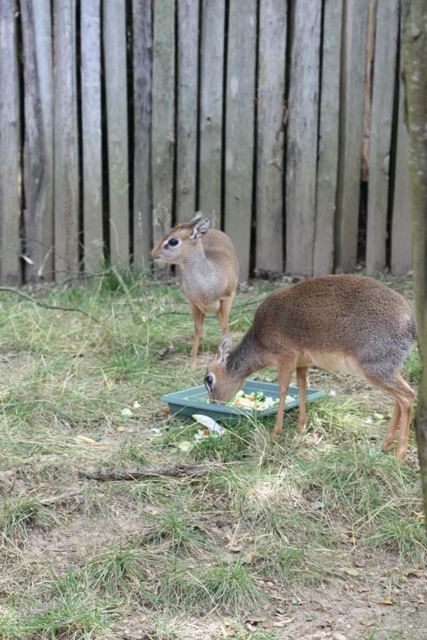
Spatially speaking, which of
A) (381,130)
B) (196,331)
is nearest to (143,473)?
(196,331)

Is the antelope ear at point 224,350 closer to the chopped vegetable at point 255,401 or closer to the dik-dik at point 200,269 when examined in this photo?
the chopped vegetable at point 255,401

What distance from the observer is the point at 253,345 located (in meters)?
4.89

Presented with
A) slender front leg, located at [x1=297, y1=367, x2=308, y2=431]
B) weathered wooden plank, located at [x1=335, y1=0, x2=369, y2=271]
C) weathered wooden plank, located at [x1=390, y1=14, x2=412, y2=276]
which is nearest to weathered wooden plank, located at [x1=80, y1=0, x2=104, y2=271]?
weathered wooden plank, located at [x1=335, y1=0, x2=369, y2=271]

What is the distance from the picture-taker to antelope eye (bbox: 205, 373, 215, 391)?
195 inches

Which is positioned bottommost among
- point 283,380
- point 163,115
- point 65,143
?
point 283,380

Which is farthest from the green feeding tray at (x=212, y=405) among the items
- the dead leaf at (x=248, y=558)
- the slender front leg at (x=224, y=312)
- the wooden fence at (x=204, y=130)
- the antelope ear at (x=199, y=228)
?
the wooden fence at (x=204, y=130)

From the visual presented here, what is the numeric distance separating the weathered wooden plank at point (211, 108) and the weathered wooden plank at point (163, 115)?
270 millimetres

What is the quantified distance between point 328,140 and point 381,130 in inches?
18.5

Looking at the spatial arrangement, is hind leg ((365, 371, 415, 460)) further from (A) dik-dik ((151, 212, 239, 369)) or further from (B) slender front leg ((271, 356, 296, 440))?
(A) dik-dik ((151, 212, 239, 369))

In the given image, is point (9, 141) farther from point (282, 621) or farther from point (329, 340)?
point (282, 621)

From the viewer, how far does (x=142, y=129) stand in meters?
7.62

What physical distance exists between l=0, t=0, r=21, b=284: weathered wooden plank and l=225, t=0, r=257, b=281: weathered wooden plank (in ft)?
6.17

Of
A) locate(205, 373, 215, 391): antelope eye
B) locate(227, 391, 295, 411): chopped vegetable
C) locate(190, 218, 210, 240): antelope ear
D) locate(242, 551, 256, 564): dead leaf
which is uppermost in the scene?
locate(190, 218, 210, 240): antelope ear

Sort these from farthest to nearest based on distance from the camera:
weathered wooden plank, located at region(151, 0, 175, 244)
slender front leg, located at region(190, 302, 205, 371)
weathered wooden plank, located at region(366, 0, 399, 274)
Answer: weathered wooden plank, located at region(151, 0, 175, 244) < weathered wooden plank, located at region(366, 0, 399, 274) < slender front leg, located at region(190, 302, 205, 371)
